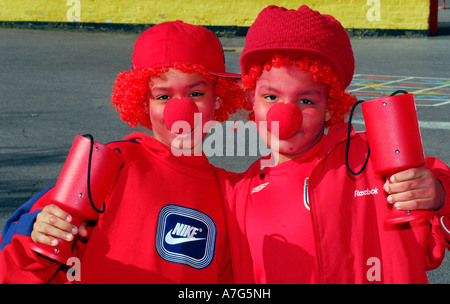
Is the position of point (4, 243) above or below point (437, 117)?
above

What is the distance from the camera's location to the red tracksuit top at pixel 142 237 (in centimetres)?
248

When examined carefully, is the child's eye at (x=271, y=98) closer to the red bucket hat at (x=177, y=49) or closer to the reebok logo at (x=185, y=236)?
the red bucket hat at (x=177, y=49)

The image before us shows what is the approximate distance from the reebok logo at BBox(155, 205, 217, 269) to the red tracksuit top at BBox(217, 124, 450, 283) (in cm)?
9

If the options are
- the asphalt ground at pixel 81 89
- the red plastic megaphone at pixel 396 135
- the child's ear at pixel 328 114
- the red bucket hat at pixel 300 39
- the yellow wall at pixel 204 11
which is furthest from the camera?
the yellow wall at pixel 204 11

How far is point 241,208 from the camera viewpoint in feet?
8.51

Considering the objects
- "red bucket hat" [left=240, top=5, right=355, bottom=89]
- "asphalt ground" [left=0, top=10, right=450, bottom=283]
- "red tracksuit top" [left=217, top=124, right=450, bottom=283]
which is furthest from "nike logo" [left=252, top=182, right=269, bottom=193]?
"asphalt ground" [left=0, top=10, right=450, bottom=283]

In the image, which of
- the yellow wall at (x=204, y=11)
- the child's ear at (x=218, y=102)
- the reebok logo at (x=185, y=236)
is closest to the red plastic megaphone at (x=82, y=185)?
the reebok logo at (x=185, y=236)

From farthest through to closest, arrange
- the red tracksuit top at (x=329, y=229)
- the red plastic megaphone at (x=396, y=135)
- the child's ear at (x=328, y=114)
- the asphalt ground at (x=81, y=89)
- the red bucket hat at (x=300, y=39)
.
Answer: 1. the asphalt ground at (x=81, y=89)
2. the child's ear at (x=328, y=114)
3. the red bucket hat at (x=300, y=39)
4. the red tracksuit top at (x=329, y=229)
5. the red plastic megaphone at (x=396, y=135)

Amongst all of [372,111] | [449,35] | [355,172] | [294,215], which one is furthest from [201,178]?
[449,35]

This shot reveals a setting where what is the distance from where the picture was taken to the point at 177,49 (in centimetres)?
278

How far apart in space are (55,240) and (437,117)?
7221 millimetres

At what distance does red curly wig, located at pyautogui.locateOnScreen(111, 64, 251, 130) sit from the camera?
108 inches

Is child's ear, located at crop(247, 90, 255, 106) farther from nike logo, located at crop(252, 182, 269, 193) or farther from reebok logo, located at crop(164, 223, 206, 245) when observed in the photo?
reebok logo, located at crop(164, 223, 206, 245)

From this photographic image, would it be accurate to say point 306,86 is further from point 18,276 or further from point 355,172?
point 18,276
